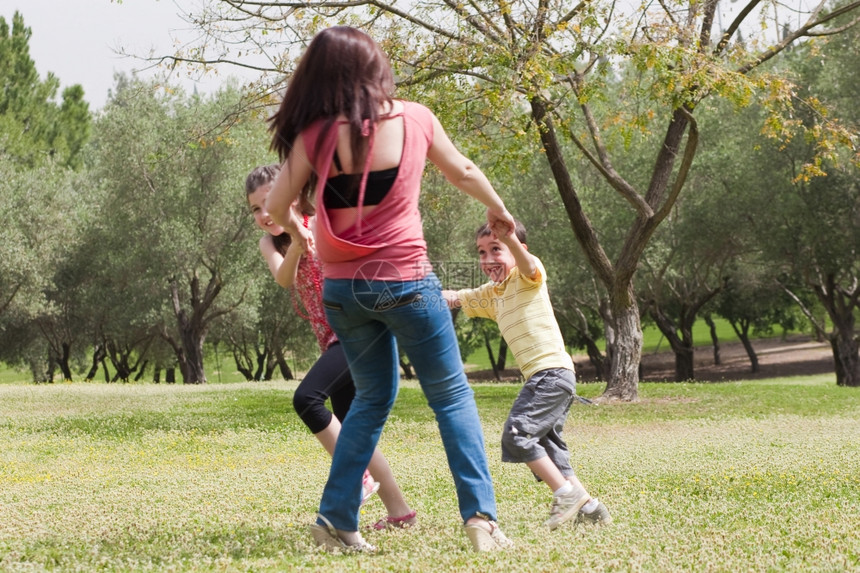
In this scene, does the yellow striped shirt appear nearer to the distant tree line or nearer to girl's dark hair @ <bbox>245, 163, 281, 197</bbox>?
girl's dark hair @ <bbox>245, 163, 281, 197</bbox>

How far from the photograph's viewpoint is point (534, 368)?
5879 mm

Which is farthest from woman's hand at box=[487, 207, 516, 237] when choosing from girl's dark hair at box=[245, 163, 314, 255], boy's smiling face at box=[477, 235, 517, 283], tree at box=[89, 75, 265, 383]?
tree at box=[89, 75, 265, 383]

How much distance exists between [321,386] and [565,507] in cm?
159

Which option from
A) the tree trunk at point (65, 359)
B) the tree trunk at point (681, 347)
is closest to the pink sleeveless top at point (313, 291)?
the tree trunk at point (681, 347)

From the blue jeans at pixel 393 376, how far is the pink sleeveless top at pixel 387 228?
7 cm

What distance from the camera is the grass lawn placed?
4.46m

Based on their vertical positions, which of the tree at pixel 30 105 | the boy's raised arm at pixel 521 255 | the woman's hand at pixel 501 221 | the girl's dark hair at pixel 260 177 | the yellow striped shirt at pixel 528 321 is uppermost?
the tree at pixel 30 105

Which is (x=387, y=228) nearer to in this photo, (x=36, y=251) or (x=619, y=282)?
(x=619, y=282)

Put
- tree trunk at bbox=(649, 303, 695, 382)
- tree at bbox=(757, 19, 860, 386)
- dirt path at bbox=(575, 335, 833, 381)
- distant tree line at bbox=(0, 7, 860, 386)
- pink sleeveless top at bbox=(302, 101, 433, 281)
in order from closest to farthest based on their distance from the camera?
pink sleeveless top at bbox=(302, 101, 433, 281) < tree at bbox=(757, 19, 860, 386) < distant tree line at bbox=(0, 7, 860, 386) < tree trunk at bbox=(649, 303, 695, 382) < dirt path at bbox=(575, 335, 833, 381)

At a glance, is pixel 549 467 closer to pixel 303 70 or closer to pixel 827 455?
pixel 303 70

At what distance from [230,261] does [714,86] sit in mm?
25521

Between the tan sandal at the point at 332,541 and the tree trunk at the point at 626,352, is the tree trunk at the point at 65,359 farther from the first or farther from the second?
the tan sandal at the point at 332,541

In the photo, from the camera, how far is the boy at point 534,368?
552 centimetres

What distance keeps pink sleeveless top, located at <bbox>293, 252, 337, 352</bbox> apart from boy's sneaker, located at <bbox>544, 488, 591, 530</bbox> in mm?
1664
